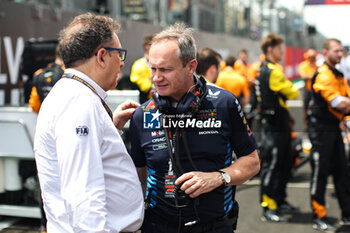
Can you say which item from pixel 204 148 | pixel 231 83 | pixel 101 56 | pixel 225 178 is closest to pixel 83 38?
pixel 101 56

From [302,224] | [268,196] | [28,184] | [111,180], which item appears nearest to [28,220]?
[28,184]

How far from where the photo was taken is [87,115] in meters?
1.66

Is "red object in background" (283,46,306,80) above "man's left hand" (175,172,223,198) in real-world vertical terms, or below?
below

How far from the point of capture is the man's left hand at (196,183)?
6.53ft

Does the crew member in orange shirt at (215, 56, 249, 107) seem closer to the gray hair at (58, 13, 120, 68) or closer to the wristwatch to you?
the wristwatch

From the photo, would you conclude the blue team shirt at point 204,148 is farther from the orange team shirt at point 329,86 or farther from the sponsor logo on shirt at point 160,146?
the orange team shirt at point 329,86

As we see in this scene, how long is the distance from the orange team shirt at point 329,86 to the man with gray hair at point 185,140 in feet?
9.20

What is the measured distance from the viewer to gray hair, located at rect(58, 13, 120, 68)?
1.79 metres

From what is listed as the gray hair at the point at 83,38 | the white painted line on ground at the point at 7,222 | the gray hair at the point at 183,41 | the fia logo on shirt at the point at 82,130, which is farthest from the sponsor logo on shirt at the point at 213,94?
the white painted line on ground at the point at 7,222

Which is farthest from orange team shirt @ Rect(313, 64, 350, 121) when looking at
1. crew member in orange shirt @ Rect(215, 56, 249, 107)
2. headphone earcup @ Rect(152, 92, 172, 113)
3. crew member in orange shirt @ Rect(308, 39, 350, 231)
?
headphone earcup @ Rect(152, 92, 172, 113)

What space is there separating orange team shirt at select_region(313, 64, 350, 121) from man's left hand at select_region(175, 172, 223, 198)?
10.1 ft

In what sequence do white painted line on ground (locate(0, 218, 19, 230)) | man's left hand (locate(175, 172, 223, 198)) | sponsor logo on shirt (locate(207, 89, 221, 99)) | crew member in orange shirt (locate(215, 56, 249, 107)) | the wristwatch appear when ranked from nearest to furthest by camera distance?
man's left hand (locate(175, 172, 223, 198)), the wristwatch, sponsor logo on shirt (locate(207, 89, 221, 99)), white painted line on ground (locate(0, 218, 19, 230)), crew member in orange shirt (locate(215, 56, 249, 107))

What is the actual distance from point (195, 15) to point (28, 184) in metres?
8.89

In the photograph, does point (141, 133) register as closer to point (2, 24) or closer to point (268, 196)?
point (268, 196)
